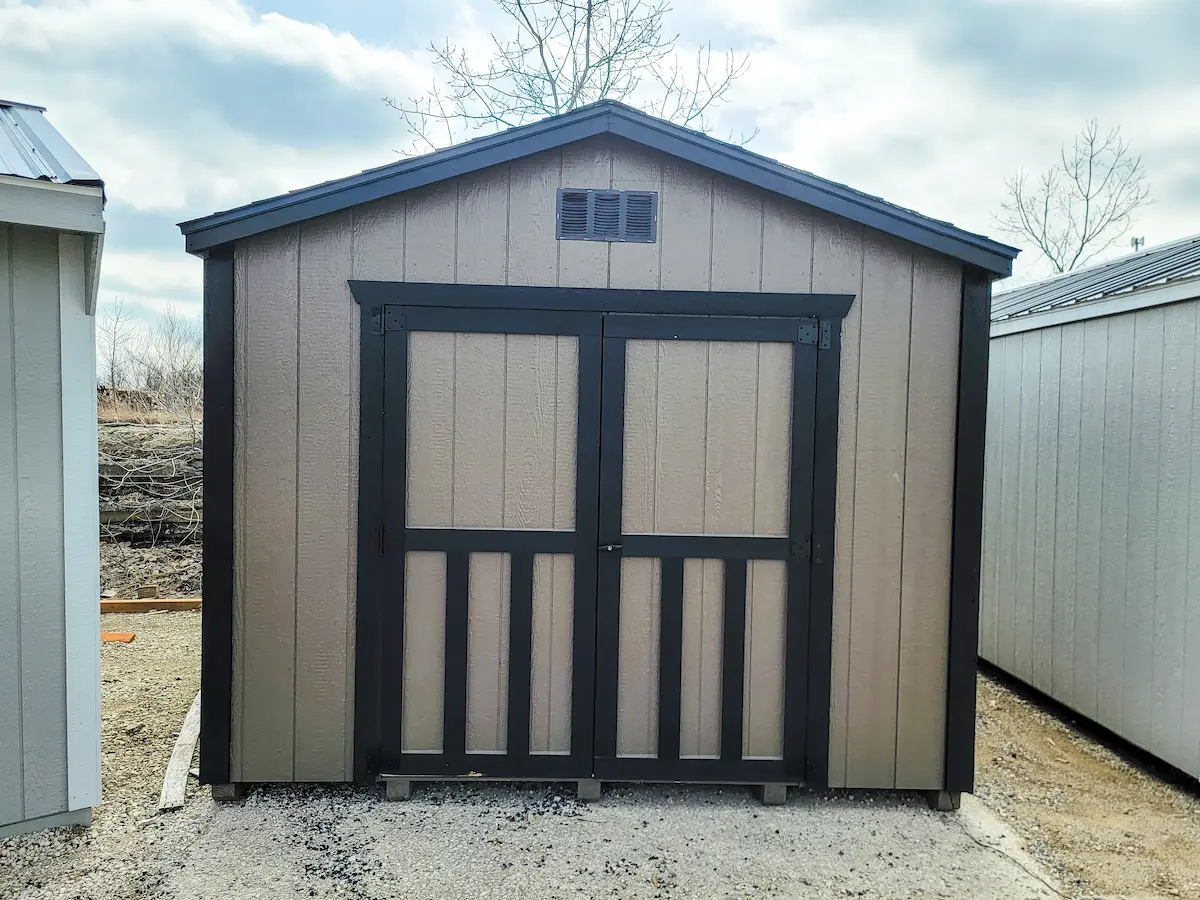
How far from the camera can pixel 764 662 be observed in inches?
114

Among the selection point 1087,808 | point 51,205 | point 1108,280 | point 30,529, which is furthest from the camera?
point 1108,280

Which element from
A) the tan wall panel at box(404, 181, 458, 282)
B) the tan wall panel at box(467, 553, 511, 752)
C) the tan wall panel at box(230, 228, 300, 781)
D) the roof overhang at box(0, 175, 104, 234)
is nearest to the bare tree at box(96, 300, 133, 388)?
the tan wall panel at box(230, 228, 300, 781)

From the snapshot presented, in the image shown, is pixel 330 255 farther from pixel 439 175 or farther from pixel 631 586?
pixel 631 586

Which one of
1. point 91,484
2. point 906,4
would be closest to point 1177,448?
point 91,484

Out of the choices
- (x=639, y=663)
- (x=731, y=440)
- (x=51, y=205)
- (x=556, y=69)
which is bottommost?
(x=639, y=663)

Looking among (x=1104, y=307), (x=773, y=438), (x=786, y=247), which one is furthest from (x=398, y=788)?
(x=1104, y=307)

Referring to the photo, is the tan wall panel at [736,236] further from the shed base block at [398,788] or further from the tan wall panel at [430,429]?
the shed base block at [398,788]

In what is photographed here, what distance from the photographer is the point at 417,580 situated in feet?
9.43

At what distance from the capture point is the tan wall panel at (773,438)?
286 cm

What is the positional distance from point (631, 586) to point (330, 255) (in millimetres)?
1794

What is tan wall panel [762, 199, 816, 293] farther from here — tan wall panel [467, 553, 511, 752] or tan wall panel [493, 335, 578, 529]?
tan wall panel [467, 553, 511, 752]

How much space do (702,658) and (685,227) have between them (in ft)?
5.79

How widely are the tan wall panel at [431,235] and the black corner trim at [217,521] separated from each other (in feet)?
2.28

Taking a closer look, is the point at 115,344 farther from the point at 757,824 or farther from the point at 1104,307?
the point at 1104,307
